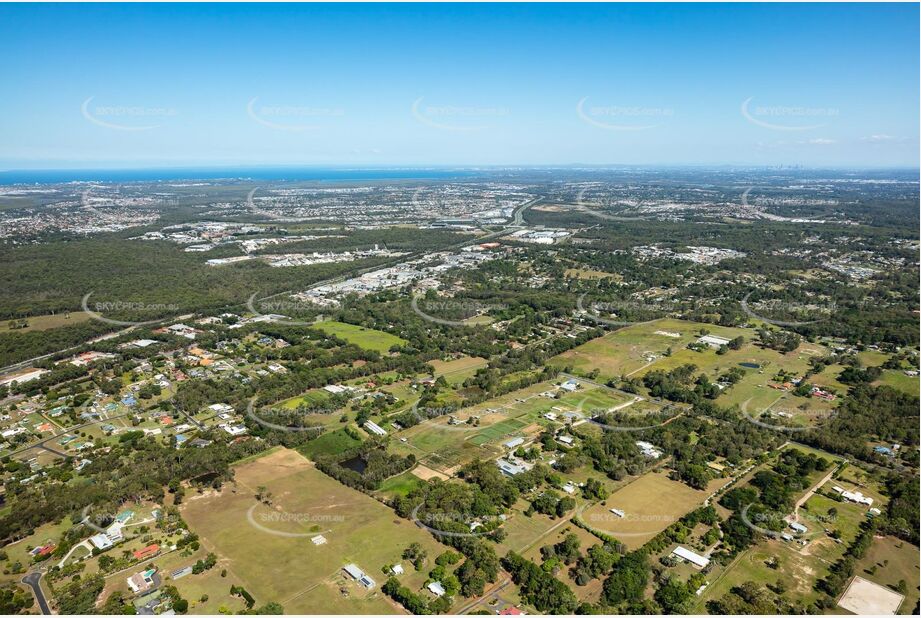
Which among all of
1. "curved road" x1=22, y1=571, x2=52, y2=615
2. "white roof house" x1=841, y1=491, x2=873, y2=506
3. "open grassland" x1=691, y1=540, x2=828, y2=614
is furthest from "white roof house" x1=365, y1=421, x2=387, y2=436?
"white roof house" x1=841, y1=491, x2=873, y2=506

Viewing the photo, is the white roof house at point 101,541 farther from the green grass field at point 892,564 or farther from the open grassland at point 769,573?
the green grass field at point 892,564

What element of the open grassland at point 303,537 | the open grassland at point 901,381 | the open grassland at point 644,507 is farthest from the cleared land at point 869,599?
the open grassland at point 901,381

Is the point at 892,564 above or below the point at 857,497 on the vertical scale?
below

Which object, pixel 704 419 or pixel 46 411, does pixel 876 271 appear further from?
pixel 46 411

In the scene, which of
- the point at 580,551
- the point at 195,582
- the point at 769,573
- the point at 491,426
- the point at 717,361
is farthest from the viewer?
the point at 717,361

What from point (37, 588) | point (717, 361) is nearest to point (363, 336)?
point (717, 361)

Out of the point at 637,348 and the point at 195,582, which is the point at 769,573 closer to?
the point at 195,582
